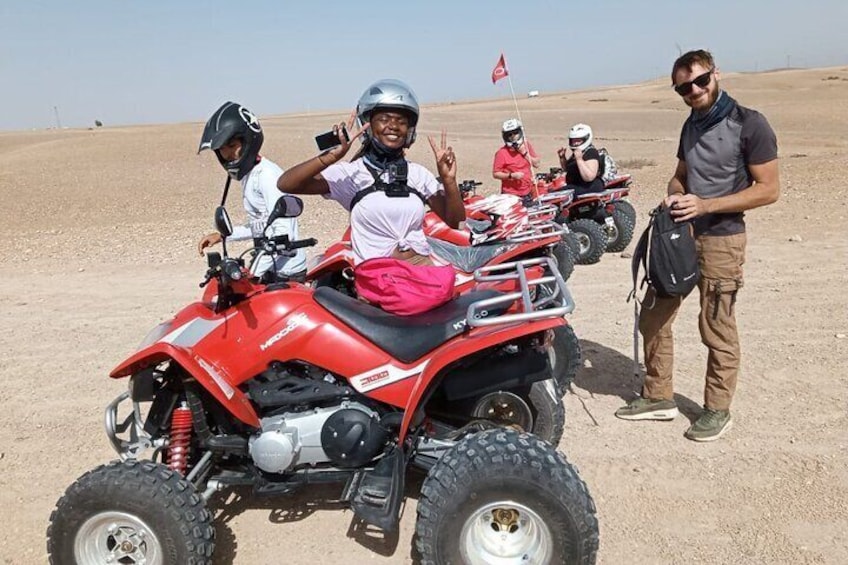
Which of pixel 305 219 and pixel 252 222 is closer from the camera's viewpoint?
pixel 252 222

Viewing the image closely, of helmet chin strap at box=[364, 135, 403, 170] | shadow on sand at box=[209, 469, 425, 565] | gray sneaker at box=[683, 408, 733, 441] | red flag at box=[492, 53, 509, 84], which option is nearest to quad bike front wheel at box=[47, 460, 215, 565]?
shadow on sand at box=[209, 469, 425, 565]

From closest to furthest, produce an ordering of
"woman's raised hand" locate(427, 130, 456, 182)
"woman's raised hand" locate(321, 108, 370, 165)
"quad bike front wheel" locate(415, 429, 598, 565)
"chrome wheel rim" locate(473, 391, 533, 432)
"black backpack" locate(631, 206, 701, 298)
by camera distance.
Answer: "quad bike front wheel" locate(415, 429, 598, 565)
"woman's raised hand" locate(321, 108, 370, 165)
"woman's raised hand" locate(427, 130, 456, 182)
"chrome wheel rim" locate(473, 391, 533, 432)
"black backpack" locate(631, 206, 701, 298)

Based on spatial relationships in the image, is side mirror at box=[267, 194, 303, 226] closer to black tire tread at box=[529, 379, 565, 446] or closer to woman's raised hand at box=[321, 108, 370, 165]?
woman's raised hand at box=[321, 108, 370, 165]

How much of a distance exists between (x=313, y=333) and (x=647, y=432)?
2373 millimetres

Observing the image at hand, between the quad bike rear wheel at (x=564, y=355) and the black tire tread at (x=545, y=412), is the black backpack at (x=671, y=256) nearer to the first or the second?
the quad bike rear wheel at (x=564, y=355)

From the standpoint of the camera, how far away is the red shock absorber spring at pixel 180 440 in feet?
10.3

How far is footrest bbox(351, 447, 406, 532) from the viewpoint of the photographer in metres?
2.89

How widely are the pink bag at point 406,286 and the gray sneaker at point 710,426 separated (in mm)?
1979

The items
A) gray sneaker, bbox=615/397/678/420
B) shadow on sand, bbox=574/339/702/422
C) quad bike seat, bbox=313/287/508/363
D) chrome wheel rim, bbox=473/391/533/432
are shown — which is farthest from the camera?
shadow on sand, bbox=574/339/702/422

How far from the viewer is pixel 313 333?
10.0 feet

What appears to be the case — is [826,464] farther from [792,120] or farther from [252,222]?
[792,120]

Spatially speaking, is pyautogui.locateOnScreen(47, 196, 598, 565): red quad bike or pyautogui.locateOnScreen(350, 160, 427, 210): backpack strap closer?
pyautogui.locateOnScreen(47, 196, 598, 565): red quad bike

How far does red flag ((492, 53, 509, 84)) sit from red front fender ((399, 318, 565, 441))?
21.1 ft

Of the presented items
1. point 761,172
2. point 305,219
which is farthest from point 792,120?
point 761,172
